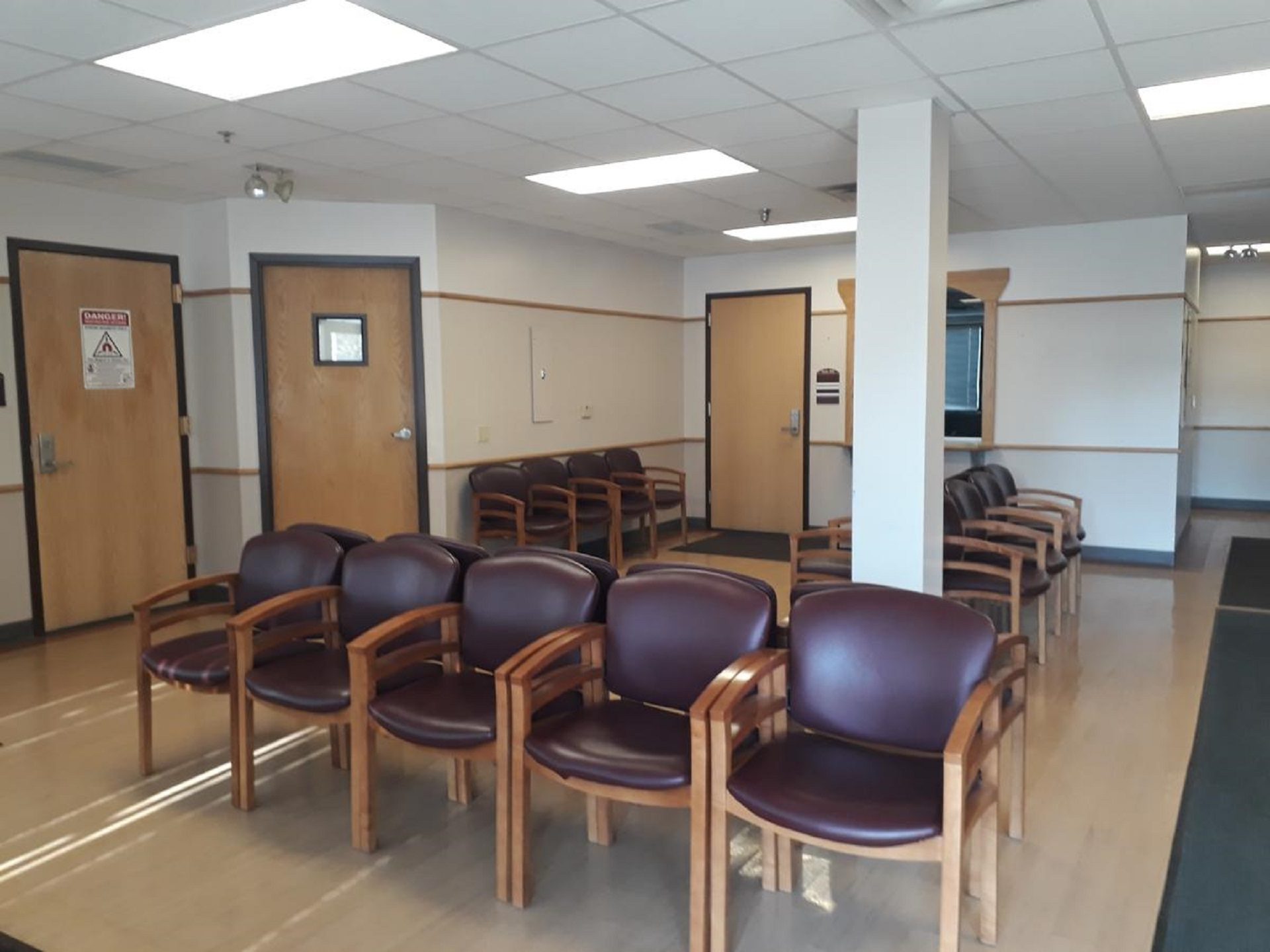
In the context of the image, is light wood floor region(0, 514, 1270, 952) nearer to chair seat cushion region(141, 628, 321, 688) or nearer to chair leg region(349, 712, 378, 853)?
chair leg region(349, 712, 378, 853)

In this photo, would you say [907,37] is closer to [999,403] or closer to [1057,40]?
[1057,40]

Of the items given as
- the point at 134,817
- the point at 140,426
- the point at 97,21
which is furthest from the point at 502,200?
the point at 134,817

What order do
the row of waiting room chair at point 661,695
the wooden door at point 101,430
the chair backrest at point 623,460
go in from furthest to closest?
the chair backrest at point 623,460 → the wooden door at point 101,430 → the row of waiting room chair at point 661,695

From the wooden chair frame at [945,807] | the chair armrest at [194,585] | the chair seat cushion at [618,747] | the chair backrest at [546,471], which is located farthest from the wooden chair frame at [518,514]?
the wooden chair frame at [945,807]

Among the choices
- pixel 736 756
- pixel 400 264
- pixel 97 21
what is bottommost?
pixel 736 756

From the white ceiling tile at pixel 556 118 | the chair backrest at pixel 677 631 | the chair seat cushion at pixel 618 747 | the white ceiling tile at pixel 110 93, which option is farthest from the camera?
the white ceiling tile at pixel 556 118

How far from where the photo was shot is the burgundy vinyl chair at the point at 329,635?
3.08m

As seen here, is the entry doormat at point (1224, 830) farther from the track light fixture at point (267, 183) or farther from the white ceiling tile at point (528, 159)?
the track light fixture at point (267, 183)

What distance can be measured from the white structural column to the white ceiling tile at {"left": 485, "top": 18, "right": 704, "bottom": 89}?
1072 mm

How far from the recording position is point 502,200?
240 inches

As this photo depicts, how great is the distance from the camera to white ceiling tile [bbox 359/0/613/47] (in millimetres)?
3020

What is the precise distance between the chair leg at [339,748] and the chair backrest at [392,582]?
0.37 m

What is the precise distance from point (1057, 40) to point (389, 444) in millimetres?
4464

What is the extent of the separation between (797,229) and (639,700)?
5.27 meters
